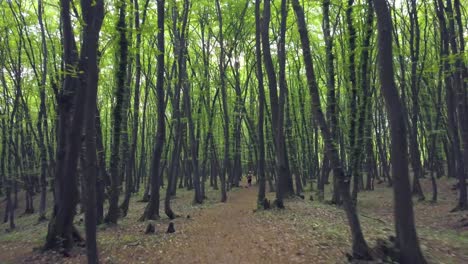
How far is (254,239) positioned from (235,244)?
627mm

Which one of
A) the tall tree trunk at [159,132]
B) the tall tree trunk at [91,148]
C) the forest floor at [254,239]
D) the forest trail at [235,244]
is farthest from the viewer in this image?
the tall tree trunk at [159,132]

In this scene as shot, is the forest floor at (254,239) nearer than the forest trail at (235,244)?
No

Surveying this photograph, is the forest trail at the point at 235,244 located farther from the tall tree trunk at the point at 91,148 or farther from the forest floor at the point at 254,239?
the tall tree trunk at the point at 91,148

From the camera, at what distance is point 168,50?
25016 millimetres

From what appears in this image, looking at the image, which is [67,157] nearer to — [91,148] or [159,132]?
[91,148]

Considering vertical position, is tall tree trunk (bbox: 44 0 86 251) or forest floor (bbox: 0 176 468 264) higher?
tall tree trunk (bbox: 44 0 86 251)

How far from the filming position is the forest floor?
888 centimetres

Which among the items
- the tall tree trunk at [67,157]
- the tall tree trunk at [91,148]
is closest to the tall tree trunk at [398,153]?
the tall tree trunk at [91,148]

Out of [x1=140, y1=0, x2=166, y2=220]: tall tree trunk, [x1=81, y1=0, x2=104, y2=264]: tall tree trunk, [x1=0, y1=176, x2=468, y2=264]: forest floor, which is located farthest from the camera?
[x1=140, y1=0, x2=166, y2=220]: tall tree trunk

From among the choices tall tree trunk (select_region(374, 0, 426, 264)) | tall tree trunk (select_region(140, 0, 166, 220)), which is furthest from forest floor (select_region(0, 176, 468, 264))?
tall tree trunk (select_region(374, 0, 426, 264))

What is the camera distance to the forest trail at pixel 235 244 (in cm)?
870

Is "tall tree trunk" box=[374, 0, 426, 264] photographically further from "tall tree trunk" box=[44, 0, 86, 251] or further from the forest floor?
"tall tree trunk" box=[44, 0, 86, 251]

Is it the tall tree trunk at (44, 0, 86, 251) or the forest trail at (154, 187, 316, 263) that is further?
the tall tree trunk at (44, 0, 86, 251)

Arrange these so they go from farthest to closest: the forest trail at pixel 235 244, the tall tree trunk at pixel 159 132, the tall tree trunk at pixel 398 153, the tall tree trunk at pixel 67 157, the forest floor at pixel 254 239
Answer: the tall tree trunk at pixel 159 132
the tall tree trunk at pixel 67 157
the forest floor at pixel 254 239
the forest trail at pixel 235 244
the tall tree trunk at pixel 398 153
